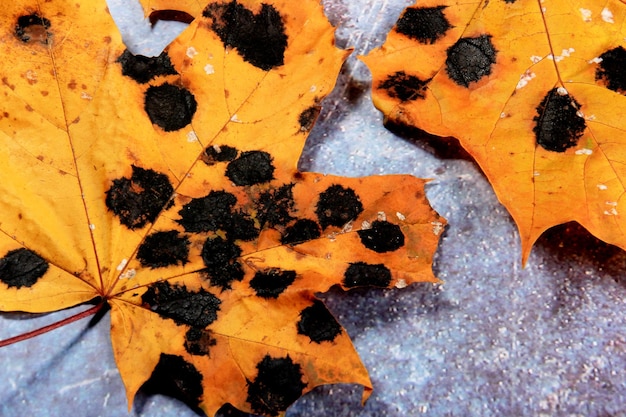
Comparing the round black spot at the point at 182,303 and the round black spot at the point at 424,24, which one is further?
the round black spot at the point at 424,24

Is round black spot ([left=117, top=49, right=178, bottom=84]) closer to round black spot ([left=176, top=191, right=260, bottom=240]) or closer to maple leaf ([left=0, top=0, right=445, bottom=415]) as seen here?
maple leaf ([left=0, top=0, right=445, bottom=415])

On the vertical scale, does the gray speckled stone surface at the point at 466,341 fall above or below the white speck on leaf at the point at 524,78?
below

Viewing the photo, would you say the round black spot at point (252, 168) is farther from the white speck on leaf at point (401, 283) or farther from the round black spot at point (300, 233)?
the white speck on leaf at point (401, 283)

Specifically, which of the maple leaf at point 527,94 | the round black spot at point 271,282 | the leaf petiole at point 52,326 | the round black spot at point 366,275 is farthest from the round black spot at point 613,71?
the leaf petiole at point 52,326

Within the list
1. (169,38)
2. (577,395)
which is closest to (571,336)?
(577,395)

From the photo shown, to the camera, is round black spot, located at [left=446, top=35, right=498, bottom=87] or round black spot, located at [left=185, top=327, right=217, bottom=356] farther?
round black spot, located at [left=446, top=35, right=498, bottom=87]

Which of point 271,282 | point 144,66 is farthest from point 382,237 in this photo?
point 144,66

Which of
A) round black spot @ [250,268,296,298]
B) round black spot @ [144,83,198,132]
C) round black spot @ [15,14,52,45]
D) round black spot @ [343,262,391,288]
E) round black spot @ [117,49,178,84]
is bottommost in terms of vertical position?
round black spot @ [343,262,391,288]

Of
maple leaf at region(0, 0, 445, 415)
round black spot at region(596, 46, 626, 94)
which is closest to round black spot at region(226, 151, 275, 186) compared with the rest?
maple leaf at region(0, 0, 445, 415)
